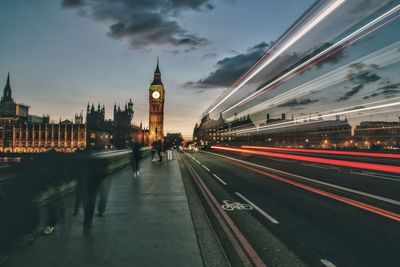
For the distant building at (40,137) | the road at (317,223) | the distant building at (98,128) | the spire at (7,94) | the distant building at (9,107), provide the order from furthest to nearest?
the spire at (7,94), the distant building at (9,107), the distant building at (98,128), the distant building at (40,137), the road at (317,223)

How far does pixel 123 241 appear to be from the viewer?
5.44 m

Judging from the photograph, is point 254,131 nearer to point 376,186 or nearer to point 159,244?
point 376,186

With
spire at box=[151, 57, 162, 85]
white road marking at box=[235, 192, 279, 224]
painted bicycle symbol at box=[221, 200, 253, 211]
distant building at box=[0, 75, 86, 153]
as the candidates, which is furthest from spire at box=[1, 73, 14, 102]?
painted bicycle symbol at box=[221, 200, 253, 211]

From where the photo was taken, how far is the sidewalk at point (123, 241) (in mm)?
4590

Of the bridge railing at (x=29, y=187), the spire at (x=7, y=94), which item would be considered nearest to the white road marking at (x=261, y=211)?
the bridge railing at (x=29, y=187)

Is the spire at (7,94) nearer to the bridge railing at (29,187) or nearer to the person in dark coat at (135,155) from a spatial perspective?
the person in dark coat at (135,155)

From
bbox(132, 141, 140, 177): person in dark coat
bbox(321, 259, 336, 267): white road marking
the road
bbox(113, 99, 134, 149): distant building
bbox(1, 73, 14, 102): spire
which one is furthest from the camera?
bbox(1, 73, 14, 102): spire

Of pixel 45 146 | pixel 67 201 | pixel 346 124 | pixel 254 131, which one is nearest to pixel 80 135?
pixel 45 146

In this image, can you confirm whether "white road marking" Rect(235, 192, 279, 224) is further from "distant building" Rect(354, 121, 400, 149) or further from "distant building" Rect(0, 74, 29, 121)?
"distant building" Rect(0, 74, 29, 121)

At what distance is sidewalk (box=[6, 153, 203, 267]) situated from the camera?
459 cm

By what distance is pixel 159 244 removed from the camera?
17.4 ft

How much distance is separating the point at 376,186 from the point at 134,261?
11.3m

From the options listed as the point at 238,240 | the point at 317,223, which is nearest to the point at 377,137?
the point at 317,223

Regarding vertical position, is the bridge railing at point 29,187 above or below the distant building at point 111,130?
below
